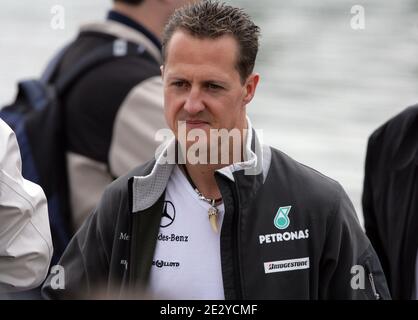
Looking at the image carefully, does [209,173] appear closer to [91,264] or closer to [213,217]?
[213,217]

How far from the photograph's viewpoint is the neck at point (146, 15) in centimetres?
420

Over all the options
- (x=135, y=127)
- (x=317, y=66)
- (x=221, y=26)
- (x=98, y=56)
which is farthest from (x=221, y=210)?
(x=317, y=66)

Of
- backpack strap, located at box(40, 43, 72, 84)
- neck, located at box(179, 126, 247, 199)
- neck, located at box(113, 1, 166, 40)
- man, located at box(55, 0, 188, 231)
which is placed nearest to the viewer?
neck, located at box(179, 126, 247, 199)

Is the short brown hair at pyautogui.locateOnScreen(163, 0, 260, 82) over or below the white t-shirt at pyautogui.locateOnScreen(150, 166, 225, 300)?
over

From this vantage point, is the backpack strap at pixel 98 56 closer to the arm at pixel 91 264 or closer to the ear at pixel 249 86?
the arm at pixel 91 264

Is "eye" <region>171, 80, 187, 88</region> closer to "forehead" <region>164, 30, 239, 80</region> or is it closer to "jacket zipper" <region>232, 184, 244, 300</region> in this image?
"forehead" <region>164, 30, 239, 80</region>

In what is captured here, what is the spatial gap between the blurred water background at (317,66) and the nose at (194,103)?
4936mm

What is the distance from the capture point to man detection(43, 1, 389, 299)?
280cm

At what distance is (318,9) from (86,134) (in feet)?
29.1

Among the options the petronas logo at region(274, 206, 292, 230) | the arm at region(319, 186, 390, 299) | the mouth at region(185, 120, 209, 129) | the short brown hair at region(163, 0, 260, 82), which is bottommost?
the arm at region(319, 186, 390, 299)

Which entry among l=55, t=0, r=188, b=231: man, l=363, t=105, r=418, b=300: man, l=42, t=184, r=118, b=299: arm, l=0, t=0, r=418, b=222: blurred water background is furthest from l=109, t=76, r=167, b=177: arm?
l=0, t=0, r=418, b=222: blurred water background

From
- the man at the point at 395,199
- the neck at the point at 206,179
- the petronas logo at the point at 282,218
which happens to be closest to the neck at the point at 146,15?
the man at the point at 395,199

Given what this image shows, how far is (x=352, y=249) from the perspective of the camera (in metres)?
2.88

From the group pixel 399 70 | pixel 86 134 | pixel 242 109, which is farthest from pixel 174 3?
pixel 399 70
